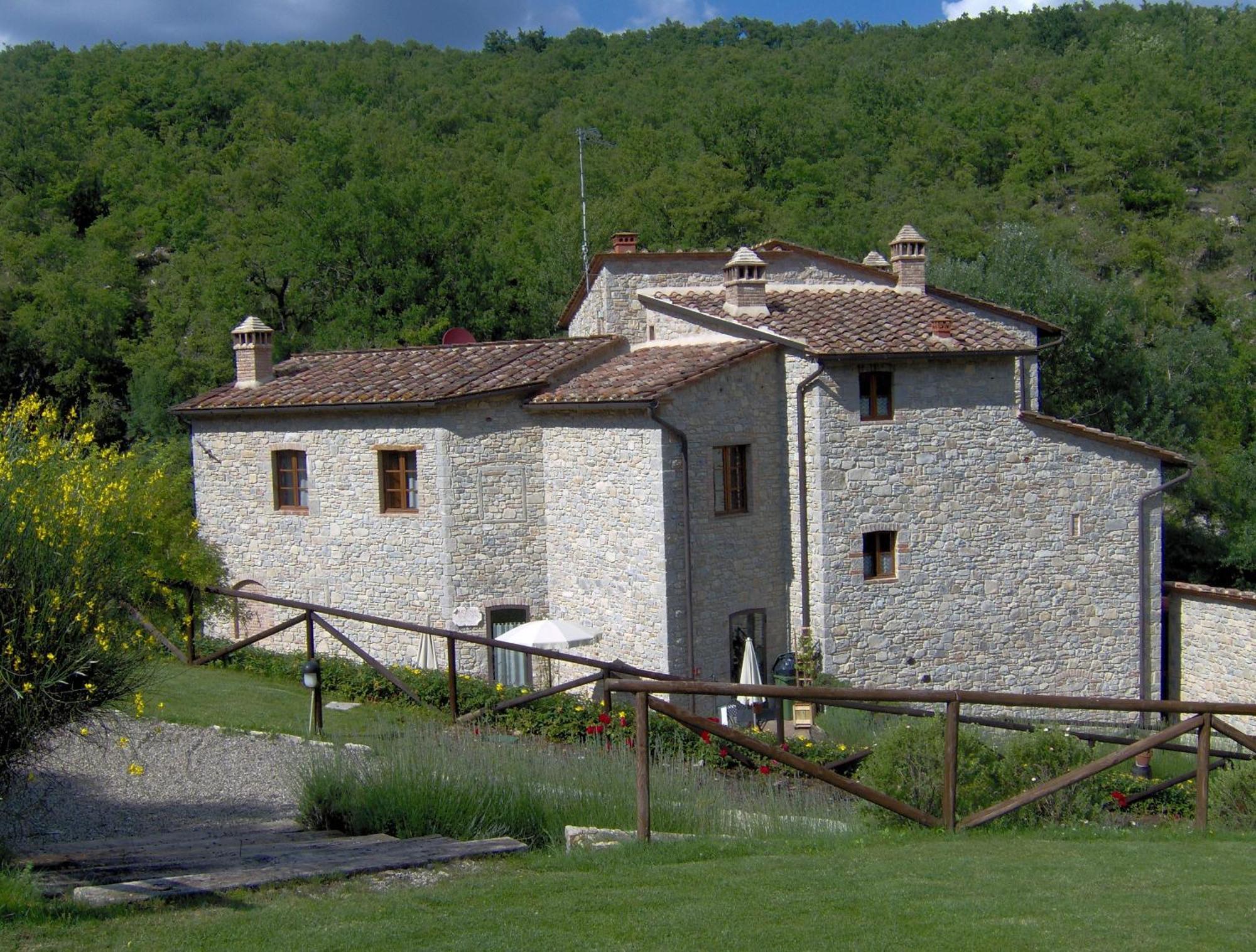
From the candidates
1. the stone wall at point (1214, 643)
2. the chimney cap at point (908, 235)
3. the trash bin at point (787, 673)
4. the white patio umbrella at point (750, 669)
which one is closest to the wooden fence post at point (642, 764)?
the white patio umbrella at point (750, 669)

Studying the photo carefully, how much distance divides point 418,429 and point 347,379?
2.32 m

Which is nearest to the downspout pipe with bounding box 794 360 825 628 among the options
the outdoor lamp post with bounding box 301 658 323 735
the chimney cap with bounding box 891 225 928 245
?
the chimney cap with bounding box 891 225 928 245

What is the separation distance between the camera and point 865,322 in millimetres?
19141

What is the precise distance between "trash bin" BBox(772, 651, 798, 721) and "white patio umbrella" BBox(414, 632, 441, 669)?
5425 mm

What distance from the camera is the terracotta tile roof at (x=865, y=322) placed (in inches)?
720

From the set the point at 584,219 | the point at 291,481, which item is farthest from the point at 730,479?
the point at 584,219

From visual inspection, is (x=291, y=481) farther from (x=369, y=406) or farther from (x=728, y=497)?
(x=728, y=497)

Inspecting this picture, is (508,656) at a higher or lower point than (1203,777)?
lower

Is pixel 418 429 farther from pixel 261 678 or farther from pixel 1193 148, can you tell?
pixel 1193 148

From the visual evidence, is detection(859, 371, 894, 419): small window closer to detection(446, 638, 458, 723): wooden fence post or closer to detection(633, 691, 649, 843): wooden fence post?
detection(446, 638, 458, 723): wooden fence post

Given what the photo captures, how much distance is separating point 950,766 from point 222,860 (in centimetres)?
440

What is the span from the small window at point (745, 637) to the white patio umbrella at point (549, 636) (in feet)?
8.27

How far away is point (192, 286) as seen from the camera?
38.6 meters

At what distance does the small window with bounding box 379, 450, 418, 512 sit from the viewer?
1830cm
